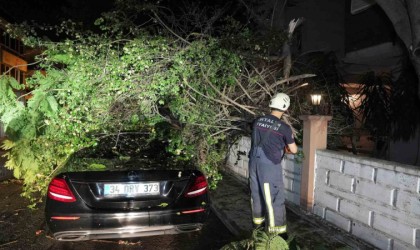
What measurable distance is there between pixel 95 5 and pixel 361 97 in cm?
1042

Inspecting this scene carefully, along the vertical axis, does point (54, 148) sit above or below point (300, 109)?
below

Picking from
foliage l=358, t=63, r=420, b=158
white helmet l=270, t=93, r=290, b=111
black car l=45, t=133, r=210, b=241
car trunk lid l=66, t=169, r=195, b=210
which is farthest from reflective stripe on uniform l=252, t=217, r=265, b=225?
foliage l=358, t=63, r=420, b=158

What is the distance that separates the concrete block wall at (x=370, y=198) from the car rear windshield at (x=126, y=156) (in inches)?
72.6

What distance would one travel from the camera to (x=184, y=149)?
5387 mm

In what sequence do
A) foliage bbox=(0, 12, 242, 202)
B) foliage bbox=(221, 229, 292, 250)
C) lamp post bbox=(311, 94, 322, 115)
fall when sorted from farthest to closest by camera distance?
foliage bbox=(0, 12, 242, 202) < lamp post bbox=(311, 94, 322, 115) < foliage bbox=(221, 229, 292, 250)

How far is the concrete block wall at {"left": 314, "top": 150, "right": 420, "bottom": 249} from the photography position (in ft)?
10.8

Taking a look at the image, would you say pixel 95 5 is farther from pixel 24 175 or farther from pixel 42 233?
pixel 42 233

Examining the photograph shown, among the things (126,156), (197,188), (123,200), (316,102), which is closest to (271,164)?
(197,188)

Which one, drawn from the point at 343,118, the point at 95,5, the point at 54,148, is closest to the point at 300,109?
the point at 343,118

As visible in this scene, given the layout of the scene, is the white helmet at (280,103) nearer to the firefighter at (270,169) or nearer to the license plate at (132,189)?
the firefighter at (270,169)

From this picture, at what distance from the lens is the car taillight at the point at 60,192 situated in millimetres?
3445

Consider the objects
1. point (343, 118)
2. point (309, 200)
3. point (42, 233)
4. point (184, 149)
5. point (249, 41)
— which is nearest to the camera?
point (42, 233)

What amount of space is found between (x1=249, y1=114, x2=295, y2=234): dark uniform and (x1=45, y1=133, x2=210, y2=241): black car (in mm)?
661

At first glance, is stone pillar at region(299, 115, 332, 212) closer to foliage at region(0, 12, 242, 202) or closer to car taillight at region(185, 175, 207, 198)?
foliage at region(0, 12, 242, 202)
